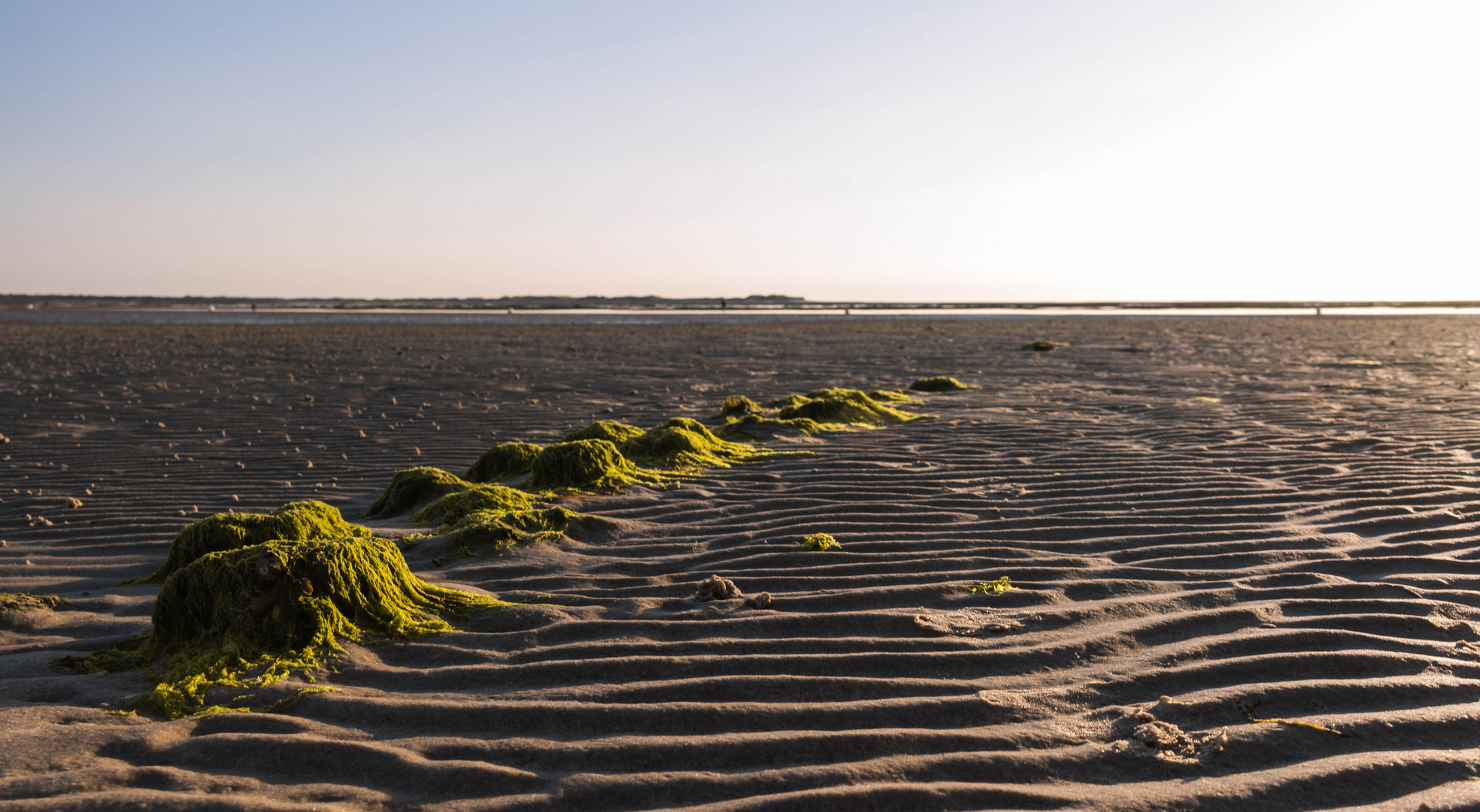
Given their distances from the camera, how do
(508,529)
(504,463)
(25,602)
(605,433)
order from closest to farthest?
1. (25,602)
2. (508,529)
3. (504,463)
4. (605,433)

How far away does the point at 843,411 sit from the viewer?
818 cm

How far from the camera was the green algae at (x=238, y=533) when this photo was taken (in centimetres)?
380

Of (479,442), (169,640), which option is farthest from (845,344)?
(169,640)

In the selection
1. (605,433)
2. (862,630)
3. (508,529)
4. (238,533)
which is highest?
(605,433)

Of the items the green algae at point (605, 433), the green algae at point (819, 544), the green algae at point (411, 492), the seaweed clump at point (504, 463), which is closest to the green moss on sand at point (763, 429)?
the green algae at point (605, 433)

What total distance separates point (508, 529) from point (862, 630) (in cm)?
195

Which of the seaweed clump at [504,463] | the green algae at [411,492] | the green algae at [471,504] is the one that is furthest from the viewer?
the seaweed clump at [504,463]

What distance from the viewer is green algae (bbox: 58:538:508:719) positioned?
284cm

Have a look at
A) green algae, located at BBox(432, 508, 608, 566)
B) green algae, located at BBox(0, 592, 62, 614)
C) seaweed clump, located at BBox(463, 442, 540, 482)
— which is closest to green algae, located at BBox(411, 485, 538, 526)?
green algae, located at BBox(432, 508, 608, 566)

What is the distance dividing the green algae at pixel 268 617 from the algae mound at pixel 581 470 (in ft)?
6.70

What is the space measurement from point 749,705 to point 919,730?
50cm

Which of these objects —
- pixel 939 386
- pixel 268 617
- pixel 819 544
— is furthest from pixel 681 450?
pixel 939 386

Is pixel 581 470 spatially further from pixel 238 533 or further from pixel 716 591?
pixel 716 591

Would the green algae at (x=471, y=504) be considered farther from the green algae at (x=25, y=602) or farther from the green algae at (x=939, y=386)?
the green algae at (x=939, y=386)
